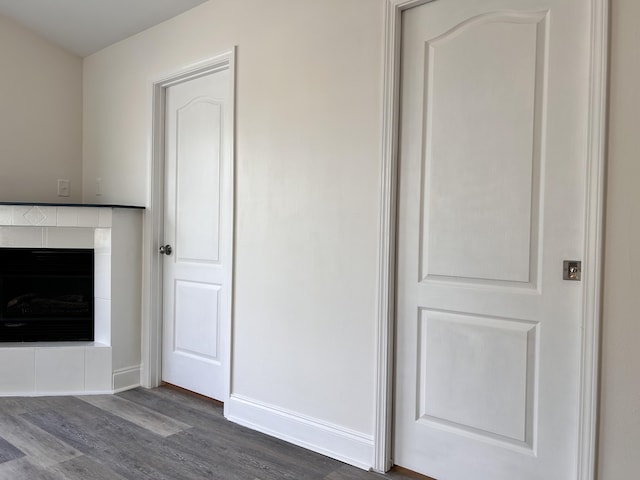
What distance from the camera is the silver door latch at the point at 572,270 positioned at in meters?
1.66

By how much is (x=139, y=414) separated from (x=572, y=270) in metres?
2.32

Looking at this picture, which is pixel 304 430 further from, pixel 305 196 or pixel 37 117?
pixel 37 117

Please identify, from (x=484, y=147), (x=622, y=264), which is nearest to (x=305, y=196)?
(x=484, y=147)

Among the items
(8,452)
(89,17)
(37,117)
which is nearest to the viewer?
(8,452)

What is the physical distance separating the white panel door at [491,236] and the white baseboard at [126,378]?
1.90 meters

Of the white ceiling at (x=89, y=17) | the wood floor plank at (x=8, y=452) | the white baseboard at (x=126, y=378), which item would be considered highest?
the white ceiling at (x=89, y=17)

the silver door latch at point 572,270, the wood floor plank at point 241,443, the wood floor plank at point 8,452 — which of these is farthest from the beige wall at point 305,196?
the wood floor plank at point 8,452

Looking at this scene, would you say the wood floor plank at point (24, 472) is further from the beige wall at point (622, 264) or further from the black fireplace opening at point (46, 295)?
the beige wall at point (622, 264)

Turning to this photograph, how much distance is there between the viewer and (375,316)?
2129mm

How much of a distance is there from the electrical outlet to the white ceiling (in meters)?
0.99

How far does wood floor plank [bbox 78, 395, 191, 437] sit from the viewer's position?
8.32 feet

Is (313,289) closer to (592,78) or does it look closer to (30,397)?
(592,78)

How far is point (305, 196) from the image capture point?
A: 93.2 inches

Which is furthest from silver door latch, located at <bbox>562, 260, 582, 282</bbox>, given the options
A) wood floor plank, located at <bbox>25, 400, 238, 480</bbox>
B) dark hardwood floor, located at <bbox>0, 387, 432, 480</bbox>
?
wood floor plank, located at <bbox>25, 400, 238, 480</bbox>
